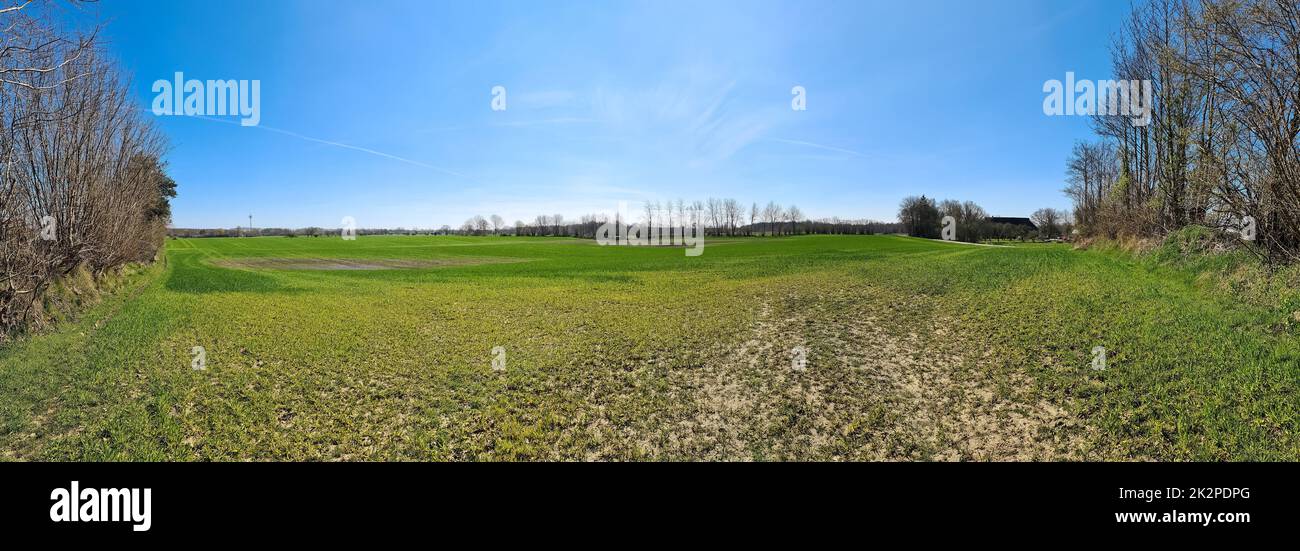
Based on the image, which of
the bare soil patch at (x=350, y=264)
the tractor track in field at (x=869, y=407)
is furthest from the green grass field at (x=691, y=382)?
the bare soil patch at (x=350, y=264)

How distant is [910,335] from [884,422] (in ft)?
15.8

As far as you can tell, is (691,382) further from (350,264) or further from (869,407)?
(350,264)

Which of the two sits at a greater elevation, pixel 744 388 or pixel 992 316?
pixel 992 316

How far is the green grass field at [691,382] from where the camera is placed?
540 cm

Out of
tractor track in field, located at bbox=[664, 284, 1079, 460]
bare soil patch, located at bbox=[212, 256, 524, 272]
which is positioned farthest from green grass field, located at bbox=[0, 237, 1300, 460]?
bare soil patch, located at bbox=[212, 256, 524, 272]

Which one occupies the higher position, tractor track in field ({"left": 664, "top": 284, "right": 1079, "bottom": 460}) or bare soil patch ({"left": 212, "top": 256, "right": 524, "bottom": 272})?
bare soil patch ({"left": 212, "top": 256, "right": 524, "bottom": 272})

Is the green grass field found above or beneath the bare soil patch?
beneath

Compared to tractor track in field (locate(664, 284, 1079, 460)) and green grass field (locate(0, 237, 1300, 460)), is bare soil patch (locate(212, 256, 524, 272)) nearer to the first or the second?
green grass field (locate(0, 237, 1300, 460))

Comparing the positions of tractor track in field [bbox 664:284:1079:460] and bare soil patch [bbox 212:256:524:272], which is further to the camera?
bare soil patch [bbox 212:256:524:272]

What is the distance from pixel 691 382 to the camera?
24.8 ft

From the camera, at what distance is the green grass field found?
17.7ft
